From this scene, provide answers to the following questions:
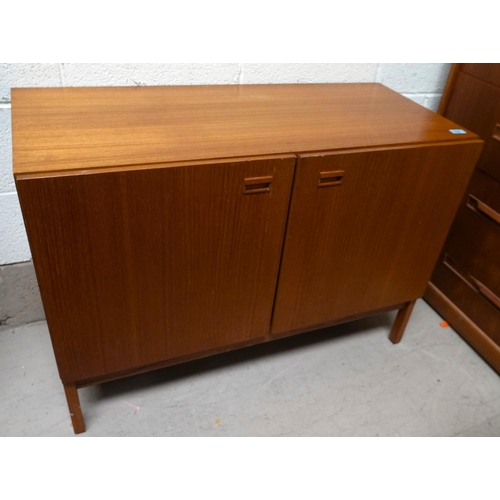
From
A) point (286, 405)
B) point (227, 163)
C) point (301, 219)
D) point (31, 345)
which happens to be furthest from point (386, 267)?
point (31, 345)

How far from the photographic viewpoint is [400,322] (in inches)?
55.6

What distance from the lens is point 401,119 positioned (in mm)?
1110

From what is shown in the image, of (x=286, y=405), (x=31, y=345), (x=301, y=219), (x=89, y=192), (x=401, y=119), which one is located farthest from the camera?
(x=31, y=345)

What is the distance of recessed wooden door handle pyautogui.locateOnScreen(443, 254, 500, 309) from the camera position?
53.1 inches

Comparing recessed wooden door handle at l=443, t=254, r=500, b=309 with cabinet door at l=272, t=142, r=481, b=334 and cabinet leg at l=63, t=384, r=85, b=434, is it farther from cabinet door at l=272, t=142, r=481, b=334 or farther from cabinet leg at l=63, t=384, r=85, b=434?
cabinet leg at l=63, t=384, r=85, b=434

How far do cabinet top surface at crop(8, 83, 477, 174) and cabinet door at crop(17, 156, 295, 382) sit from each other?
0.04 m

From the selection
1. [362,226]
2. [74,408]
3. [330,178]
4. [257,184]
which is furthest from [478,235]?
[74,408]

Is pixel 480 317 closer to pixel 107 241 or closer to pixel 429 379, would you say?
pixel 429 379

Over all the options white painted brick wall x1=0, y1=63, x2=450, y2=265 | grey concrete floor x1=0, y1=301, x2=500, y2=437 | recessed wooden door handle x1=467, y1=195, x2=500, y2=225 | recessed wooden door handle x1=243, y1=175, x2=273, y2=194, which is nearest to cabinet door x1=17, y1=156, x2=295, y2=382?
recessed wooden door handle x1=243, y1=175, x2=273, y2=194

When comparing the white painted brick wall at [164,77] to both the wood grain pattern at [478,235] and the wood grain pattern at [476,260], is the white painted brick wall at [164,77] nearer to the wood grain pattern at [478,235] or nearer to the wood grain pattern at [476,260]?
the wood grain pattern at [478,235]

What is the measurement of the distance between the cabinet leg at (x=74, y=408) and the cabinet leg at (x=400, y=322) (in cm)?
92

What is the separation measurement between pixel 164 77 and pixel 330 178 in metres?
0.53

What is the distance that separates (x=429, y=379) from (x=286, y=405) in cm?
44

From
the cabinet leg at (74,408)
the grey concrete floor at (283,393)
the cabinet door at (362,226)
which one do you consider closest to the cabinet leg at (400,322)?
the grey concrete floor at (283,393)
